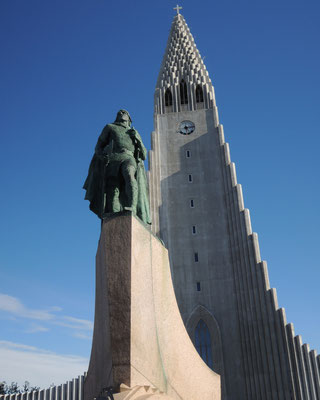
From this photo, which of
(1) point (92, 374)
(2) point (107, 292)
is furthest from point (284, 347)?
(2) point (107, 292)

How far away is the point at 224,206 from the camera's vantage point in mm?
30922

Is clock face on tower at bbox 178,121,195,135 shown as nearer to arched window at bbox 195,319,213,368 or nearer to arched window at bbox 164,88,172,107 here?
arched window at bbox 164,88,172,107

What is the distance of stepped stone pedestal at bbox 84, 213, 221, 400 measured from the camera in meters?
6.95

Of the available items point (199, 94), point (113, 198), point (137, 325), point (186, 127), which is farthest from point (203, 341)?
point (137, 325)

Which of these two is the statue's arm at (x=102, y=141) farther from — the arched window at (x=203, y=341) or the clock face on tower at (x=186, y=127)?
the clock face on tower at (x=186, y=127)

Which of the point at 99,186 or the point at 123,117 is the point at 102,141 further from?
the point at 99,186

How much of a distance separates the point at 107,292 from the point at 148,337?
3.30 feet

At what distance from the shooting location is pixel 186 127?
34781 mm

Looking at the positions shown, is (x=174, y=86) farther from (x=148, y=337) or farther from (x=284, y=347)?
(x=148, y=337)

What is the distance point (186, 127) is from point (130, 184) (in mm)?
26913

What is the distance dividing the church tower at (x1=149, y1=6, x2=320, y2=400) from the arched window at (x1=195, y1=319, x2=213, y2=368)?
0.06 meters

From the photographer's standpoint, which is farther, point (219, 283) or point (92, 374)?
point (219, 283)

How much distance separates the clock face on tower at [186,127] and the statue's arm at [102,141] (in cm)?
2563

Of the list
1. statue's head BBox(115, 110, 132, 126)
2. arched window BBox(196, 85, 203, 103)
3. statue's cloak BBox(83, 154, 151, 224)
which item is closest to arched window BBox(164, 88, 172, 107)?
arched window BBox(196, 85, 203, 103)
